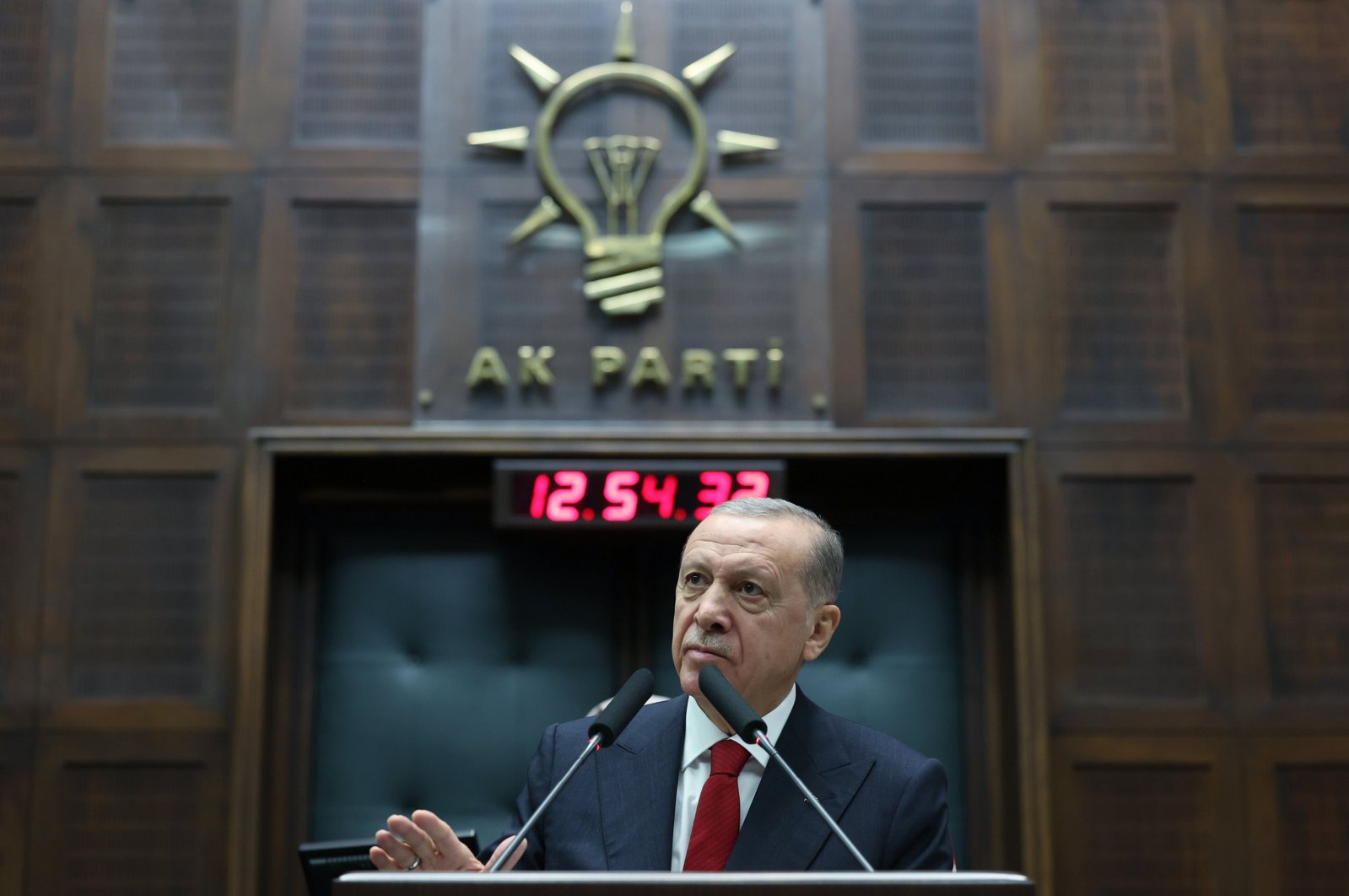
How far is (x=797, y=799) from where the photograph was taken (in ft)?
5.97

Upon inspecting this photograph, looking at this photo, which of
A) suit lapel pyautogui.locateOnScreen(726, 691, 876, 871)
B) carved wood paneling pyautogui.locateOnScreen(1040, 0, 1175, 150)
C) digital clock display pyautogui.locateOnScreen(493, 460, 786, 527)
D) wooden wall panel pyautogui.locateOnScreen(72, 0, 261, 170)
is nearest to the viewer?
suit lapel pyautogui.locateOnScreen(726, 691, 876, 871)

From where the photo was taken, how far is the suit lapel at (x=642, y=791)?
182 cm

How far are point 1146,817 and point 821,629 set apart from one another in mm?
2500

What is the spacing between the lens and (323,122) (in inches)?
172

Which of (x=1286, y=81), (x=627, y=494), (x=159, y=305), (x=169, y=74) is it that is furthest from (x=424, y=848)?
(x=1286, y=81)

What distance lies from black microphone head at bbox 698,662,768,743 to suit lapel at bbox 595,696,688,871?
0.72ft

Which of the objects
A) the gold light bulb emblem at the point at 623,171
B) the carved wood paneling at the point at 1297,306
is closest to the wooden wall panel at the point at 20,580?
the gold light bulb emblem at the point at 623,171

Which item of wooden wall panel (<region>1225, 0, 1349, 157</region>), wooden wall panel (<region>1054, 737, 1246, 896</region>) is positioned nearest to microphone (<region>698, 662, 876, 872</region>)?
wooden wall panel (<region>1054, 737, 1246, 896</region>)

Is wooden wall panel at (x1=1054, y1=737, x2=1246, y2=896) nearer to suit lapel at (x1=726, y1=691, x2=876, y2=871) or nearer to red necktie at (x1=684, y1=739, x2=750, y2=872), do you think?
suit lapel at (x1=726, y1=691, x2=876, y2=871)

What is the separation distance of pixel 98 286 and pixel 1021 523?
3.01m

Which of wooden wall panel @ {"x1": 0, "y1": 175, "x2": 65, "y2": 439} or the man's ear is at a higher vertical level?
wooden wall panel @ {"x1": 0, "y1": 175, "x2": 65, "y2": 439}

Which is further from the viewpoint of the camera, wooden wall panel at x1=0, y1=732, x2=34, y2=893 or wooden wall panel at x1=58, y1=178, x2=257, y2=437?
wooden wall panel at x1=58, y1=178, x2=257, y2=437

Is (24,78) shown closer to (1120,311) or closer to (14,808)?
(14,808)

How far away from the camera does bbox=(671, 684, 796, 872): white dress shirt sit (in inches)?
73.1
